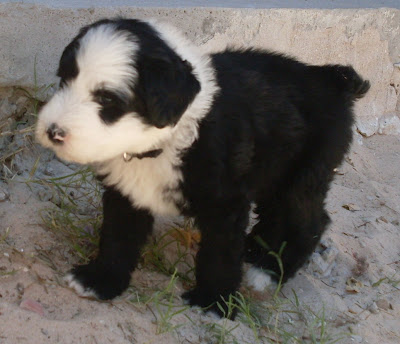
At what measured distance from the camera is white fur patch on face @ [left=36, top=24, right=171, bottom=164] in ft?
9.21

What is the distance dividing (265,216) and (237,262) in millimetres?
701

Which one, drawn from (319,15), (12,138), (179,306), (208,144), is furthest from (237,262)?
(319,15)

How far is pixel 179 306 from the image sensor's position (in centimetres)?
354

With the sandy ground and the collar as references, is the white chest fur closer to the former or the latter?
the collar

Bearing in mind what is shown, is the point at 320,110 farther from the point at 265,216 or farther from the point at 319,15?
the point at 319,15

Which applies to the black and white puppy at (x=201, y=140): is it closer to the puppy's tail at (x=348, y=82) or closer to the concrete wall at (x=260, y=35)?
the puppy's tail at (x=348, y=82)

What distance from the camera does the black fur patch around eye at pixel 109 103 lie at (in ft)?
9.45

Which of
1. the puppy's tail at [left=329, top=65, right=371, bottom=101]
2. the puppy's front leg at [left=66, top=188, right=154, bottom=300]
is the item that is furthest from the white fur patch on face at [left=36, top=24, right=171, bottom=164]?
the puppy's tail at [left=329, top=65, right=371, bottom=101]

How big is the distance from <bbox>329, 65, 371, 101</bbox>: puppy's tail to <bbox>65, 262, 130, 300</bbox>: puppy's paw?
1627 millimetres

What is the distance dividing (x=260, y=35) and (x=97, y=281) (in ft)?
9.18

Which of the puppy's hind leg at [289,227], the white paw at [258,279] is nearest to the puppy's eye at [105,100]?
the puppy's hind leg at [289,227]

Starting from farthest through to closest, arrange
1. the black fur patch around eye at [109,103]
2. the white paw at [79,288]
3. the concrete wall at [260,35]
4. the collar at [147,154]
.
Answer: the concrete wall at [260,35] → the white paw at [79,288] → the collar at [147,154] → the black fur patch around eye at [109,103]

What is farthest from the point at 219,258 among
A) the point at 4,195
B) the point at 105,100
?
the point at 4,195

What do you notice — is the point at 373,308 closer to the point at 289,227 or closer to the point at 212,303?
the point at 289,227
